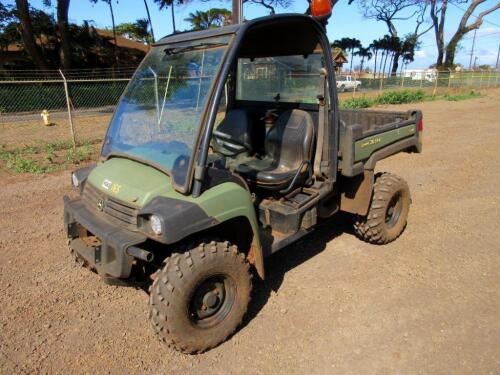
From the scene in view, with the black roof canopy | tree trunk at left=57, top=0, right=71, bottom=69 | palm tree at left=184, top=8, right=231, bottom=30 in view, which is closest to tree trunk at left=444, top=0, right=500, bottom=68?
palm tree at left=184, top=8, right=231, bottom=30

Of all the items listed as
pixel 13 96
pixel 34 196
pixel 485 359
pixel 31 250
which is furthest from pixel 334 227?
pixel 13 96

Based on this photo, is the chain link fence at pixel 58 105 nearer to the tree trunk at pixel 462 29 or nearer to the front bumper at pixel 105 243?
the front bumper at pixel 105 243

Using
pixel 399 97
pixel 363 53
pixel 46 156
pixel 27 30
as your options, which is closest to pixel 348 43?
pixel 363 53

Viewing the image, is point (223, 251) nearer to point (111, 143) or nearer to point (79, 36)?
point (111, 143)

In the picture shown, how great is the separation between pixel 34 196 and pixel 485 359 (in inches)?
231

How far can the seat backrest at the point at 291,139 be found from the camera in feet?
11.4

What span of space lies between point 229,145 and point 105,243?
1.65 metres

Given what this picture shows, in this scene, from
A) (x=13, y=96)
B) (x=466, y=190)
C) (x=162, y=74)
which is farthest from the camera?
(x=13, y=96)

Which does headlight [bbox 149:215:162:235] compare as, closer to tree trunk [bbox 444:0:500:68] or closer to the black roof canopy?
the black roof canopy

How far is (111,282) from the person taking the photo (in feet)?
9.26

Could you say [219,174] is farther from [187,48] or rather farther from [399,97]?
[399,97]

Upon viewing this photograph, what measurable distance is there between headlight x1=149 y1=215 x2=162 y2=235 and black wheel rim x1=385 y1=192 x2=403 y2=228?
111 inches

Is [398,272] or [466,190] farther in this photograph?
[466,190]

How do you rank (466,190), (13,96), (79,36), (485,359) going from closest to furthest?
1. (485,359)
2. (466,190)
3. (13,96)
4. (79,36)
